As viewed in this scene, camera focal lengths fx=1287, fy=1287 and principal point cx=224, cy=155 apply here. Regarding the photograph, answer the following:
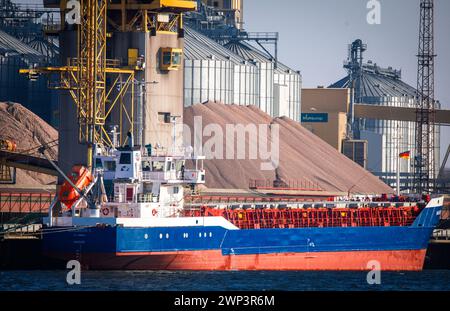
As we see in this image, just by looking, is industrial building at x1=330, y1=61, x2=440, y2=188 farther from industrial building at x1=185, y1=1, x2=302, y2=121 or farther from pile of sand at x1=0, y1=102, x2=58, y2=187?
pile of sand at x1=0, y1=102, x2=58, y2=187

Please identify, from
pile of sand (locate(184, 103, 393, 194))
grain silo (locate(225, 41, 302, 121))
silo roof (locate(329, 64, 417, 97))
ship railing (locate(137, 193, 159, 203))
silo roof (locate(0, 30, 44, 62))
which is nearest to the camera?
ship railing (locate(137, 193, 159, 203))

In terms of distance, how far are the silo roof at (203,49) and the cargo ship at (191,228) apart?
51945 mm

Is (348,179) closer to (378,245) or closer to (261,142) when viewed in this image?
(261,142)

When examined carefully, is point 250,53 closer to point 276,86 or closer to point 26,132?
point 276,86

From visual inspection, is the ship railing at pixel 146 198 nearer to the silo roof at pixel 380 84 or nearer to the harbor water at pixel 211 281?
the harbor water at pixel 211 281

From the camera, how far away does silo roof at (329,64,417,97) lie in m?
187

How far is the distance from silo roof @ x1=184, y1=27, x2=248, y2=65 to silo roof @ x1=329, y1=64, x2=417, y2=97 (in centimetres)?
4333

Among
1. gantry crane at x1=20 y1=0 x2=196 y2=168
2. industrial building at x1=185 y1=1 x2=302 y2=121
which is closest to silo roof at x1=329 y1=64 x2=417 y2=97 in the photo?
industrial building at x1=185 y1=1 x2=302 y2=121

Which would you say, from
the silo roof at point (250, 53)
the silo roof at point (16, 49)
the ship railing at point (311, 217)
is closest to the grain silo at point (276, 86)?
the silo roof at point (250, 53)

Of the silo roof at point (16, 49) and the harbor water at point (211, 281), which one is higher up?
the silo roof at point (16, 49)

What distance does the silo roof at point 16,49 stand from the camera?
424 ft

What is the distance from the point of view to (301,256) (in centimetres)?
7738

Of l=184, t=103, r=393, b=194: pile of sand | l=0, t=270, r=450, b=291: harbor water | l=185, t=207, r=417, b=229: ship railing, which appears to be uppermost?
l=184, t=103, r=393, b=194: pile of sand

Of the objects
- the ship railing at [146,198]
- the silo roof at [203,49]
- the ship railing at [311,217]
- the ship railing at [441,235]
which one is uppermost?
the silo roof at [203,49]
